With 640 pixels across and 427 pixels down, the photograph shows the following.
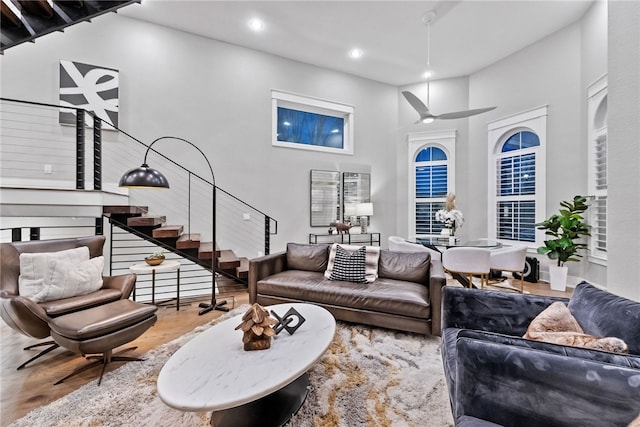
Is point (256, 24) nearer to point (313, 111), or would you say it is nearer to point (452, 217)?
point (313, 111)

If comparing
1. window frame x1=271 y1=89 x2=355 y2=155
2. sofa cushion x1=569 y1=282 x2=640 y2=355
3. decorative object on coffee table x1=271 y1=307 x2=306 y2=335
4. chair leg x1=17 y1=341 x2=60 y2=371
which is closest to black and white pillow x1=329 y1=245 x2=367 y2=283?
decorative object on coffee table x1=271 y1=307 x2=306 y2=335

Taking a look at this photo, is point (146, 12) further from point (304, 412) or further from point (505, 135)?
point (505, 135)

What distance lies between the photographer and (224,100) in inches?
201

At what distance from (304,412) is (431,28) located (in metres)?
5.50

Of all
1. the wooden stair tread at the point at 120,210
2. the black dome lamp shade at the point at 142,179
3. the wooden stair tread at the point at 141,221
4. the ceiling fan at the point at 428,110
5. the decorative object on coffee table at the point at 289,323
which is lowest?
the decorative object on coffee table at the point at 289,323

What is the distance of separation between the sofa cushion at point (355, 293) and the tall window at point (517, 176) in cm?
341

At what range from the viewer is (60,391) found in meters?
1.99

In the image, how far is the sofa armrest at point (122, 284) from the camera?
2.77 meters

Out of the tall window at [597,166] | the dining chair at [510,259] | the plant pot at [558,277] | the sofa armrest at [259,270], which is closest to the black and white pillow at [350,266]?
the sofa armrest at [259,270]

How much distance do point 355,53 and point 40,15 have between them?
176 inches

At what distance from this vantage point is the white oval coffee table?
129 cm

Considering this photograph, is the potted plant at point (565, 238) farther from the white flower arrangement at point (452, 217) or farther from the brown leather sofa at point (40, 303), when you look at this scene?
the brown leather sofa at point (40, 303)

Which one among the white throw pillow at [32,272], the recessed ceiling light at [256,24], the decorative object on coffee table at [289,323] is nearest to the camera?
the decorative object on coffee table at [289,323]

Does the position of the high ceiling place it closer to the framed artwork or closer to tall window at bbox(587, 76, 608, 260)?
the framed artwork
